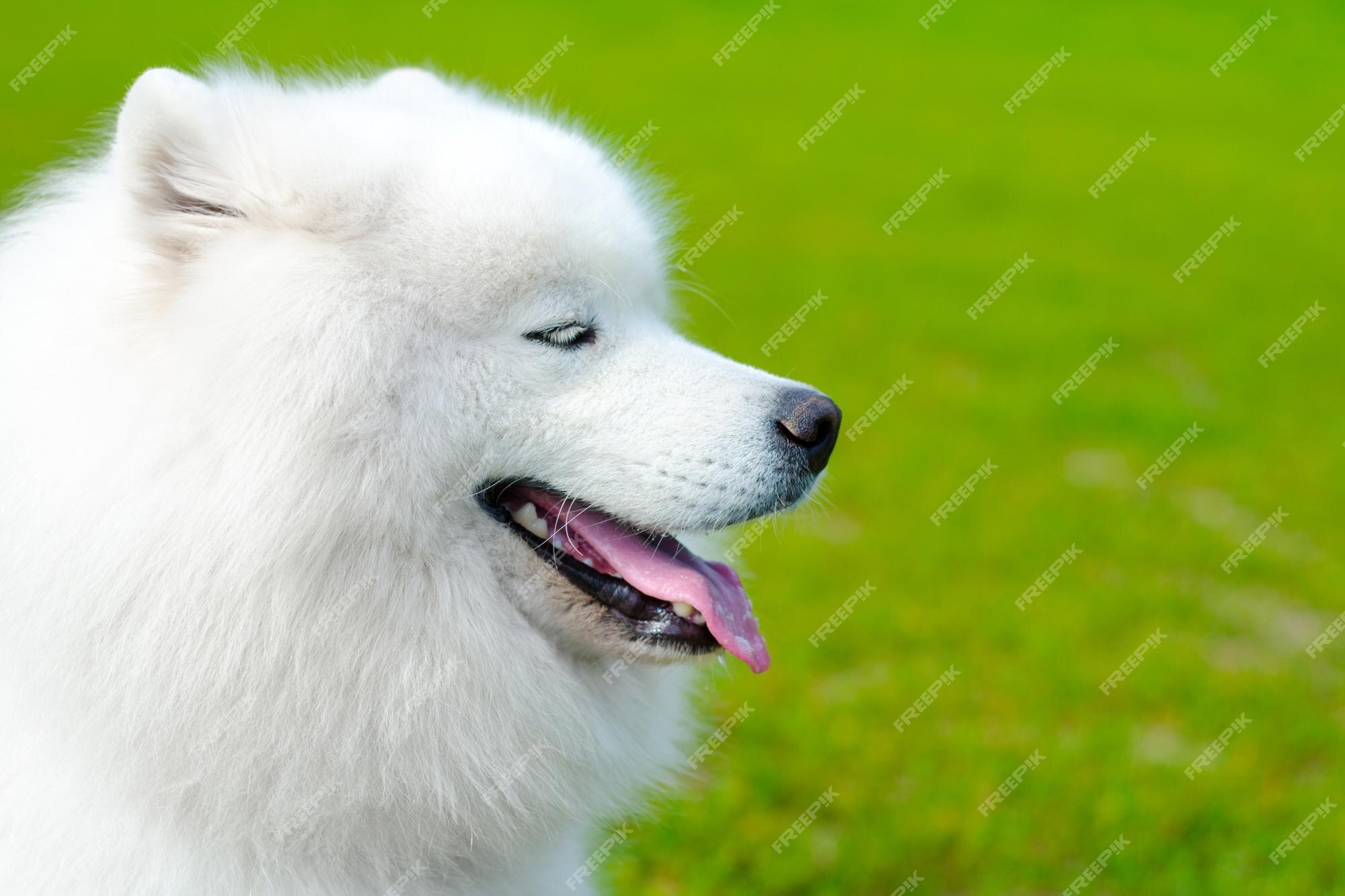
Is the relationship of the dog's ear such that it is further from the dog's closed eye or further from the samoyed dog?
the dog's closed eye

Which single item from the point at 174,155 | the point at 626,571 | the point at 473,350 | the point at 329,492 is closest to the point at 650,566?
the point at 626,571

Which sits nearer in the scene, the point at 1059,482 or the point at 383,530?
the point at 383,530

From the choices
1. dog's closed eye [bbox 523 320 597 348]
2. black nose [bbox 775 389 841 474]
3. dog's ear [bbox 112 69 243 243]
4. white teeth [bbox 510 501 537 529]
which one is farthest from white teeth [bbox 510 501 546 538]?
dog's ear [bbox 112 69 243 243]

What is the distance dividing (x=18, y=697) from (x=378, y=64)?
2.16 metres

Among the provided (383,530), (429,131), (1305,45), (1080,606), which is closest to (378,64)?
(429,131)

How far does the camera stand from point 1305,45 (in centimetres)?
2039

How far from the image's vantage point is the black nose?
2.52 meters

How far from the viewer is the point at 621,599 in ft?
8.41

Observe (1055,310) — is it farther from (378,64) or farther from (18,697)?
(18,697)

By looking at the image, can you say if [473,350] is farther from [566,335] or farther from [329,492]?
[329,492]

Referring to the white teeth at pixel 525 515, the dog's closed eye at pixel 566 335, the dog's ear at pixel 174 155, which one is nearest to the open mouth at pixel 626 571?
the white teeth at pixel 525 515

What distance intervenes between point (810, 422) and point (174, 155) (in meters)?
1.36

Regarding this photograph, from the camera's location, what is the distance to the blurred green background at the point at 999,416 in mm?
4254

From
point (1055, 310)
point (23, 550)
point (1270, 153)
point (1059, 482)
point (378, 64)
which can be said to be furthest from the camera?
point (1270, 153)
